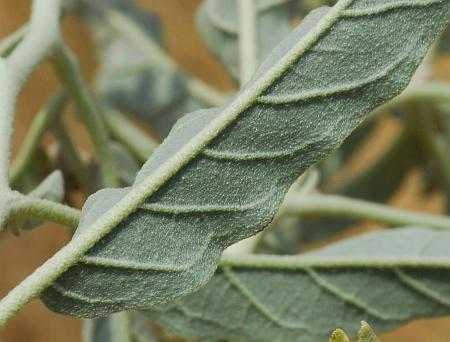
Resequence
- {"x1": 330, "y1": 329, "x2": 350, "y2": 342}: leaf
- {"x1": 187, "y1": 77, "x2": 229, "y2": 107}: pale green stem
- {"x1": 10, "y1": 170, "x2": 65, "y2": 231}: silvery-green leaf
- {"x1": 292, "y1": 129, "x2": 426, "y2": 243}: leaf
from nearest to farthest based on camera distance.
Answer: {"x1": 330, "y1": 329, "x2": 350, "y2": 342}: leaf
{"x1": 10, "y1": 170, "x2": 65, "y2": 231}: silvery-green leaf
{"x1": 187, "y1": 77, "x2": 229, "y2": 107}: pale green stem
{"x1": 292, "y1": 129, "x2": 426, "y2": 243}: leaf

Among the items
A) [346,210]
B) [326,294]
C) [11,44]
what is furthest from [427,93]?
[11,44]

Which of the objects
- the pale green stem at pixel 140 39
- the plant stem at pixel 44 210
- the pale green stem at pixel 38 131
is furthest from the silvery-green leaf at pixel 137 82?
the plant stem at pixel 44 210

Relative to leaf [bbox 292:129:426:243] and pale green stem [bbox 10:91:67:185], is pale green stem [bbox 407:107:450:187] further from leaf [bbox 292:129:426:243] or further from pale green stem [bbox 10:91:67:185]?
pale green stem [bbox 10:91:67:185]

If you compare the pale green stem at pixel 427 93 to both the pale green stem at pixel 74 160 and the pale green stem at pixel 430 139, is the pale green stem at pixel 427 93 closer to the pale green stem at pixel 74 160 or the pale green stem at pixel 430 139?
the pale green stem at pixel 430 139

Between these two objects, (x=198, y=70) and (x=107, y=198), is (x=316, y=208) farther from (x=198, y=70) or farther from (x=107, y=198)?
(x=198, y=70)

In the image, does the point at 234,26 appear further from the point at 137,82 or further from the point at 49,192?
the point at 49,192

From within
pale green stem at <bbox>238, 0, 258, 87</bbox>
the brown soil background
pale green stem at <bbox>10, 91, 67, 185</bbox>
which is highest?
pale green stem at <bbox>238, 0, 258, 87</bbox>

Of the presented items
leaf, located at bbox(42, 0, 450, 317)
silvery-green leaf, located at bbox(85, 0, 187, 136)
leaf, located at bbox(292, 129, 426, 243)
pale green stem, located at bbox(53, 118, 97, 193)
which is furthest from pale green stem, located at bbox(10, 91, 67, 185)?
leaf, located at bbox(292, 129, 426, 243)

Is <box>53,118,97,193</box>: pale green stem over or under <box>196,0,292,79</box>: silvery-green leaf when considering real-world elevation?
under
